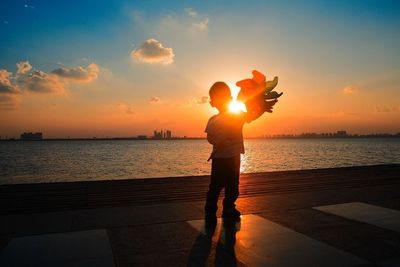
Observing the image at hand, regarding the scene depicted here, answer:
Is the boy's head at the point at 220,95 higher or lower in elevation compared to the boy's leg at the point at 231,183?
higher

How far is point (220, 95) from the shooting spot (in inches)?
209

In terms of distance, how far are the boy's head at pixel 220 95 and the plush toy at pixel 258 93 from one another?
0.31 meters

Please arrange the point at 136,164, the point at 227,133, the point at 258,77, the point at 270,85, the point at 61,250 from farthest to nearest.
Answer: the point at 136,164 → the point at 227,133 → the point at 270,85 → the point at 258,77 → the point at 61,250

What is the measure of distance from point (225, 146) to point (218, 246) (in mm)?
1731

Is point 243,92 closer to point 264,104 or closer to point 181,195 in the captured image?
point 264,104

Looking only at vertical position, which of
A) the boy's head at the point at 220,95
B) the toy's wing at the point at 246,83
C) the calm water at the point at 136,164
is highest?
the toy's wing at the point at 246,83

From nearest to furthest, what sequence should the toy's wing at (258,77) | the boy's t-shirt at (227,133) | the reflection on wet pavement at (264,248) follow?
the reflection on wet pavement at (264,248), the toy's wing at (258,77), the boy's t-shirt at (227,133)

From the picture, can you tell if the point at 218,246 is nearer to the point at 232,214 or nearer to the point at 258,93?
the point at 232,214

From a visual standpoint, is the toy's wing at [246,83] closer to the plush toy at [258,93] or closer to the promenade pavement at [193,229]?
the plush toy at [258,93]

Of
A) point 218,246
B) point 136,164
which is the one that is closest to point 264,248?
point 218,246

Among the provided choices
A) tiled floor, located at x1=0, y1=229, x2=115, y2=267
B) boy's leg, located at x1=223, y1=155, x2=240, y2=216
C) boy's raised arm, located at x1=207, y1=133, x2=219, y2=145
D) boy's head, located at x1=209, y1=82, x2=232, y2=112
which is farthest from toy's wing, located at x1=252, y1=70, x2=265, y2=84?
tiled floor, located at x1=0, y1=229, x2=115, y2=267

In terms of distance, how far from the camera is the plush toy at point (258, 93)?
498 cm

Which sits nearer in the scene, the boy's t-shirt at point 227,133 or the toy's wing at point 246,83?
the toy's wing at point 246,83

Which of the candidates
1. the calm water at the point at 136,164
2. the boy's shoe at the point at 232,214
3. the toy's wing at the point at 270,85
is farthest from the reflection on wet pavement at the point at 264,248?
the calm water at the point at 136,164
